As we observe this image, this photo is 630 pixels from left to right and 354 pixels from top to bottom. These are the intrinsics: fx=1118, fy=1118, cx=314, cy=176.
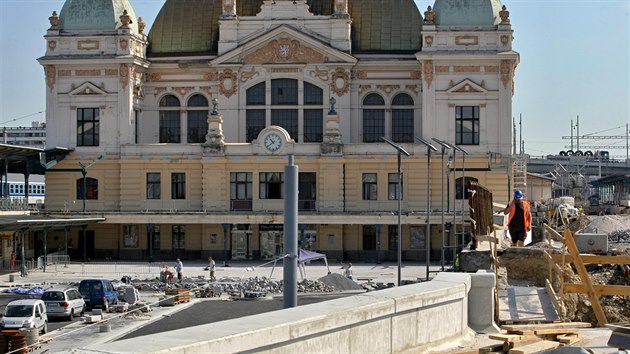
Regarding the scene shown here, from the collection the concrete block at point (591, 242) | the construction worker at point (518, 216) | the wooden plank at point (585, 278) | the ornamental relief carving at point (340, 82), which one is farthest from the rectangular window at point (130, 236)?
the wooden plank at point (585, 278)

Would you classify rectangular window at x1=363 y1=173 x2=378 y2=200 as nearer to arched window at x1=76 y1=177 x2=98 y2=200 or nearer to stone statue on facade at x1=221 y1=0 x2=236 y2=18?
stone statue on facade at x1=221 y1=0 x2=236 y2=18

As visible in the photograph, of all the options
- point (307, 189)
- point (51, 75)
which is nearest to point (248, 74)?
point (307, 189)

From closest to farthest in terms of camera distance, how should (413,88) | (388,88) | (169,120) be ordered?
(413,88)
(388,88)
(169,120)

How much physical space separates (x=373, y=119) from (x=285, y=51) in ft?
27.1

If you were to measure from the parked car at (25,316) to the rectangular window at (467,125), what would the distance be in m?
45.6

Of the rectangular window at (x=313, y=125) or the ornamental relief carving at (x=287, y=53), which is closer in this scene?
the ornamental relief carving at (x=287, y=53)

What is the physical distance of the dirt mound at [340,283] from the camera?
174 feet

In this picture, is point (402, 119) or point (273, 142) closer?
point (273, 142)

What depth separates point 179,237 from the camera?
77.7 metres

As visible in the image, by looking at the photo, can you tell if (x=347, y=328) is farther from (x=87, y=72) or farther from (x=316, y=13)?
(x=316, y=13)

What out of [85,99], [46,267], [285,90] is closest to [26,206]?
[85,99]

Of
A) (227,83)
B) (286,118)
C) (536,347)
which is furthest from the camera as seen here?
(286,118)

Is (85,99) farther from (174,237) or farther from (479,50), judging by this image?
(479,50)

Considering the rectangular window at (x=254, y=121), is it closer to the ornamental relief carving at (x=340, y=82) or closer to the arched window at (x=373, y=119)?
the ornamental relief carving at (x=340, y=82)
